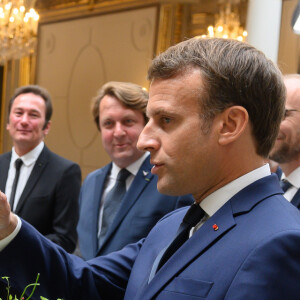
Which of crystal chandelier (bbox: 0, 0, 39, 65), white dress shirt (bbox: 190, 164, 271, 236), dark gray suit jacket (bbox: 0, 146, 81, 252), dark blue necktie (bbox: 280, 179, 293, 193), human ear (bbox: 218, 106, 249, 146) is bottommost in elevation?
dark gray suit jacket (bbox: 0, 146, 81, 252)

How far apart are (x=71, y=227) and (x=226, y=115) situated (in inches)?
77.5

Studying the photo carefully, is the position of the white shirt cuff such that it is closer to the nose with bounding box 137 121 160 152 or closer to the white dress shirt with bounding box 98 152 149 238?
the nose with bounding box 137 121 160 152

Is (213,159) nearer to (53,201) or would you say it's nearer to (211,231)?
(211,231)

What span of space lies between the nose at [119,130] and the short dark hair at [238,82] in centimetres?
143

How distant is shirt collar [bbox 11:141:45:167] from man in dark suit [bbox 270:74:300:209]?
1523mm

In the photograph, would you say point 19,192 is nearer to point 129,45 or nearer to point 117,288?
point 117,288

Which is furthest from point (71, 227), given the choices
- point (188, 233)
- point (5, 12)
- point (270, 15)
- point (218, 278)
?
point (5, 12)

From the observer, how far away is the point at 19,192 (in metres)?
3.31

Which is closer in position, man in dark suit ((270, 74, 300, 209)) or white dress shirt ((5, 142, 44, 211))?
man in dark suit ((270, 74, 300, 209))

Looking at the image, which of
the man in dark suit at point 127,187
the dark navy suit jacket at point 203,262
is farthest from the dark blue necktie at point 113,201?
the dark navy suit jacket at point 203,262

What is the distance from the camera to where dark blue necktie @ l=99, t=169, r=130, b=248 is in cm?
276

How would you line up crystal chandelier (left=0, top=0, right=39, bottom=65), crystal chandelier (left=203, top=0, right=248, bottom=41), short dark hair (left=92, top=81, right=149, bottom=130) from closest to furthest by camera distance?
short dark hair (left=92, top=81, right=149, bottom=130)
crystal chandelier (left=0, top=0, right=39, bottom=65)
crystal chandelier (left=203, top=0, right=248, bottom=41)

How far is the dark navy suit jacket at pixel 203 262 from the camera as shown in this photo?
1166 millimetres

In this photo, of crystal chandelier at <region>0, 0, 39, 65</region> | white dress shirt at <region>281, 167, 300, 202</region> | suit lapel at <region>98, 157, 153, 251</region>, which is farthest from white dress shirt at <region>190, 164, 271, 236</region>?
crystal chandelier at <region>0, 0, 39, 65</region>
